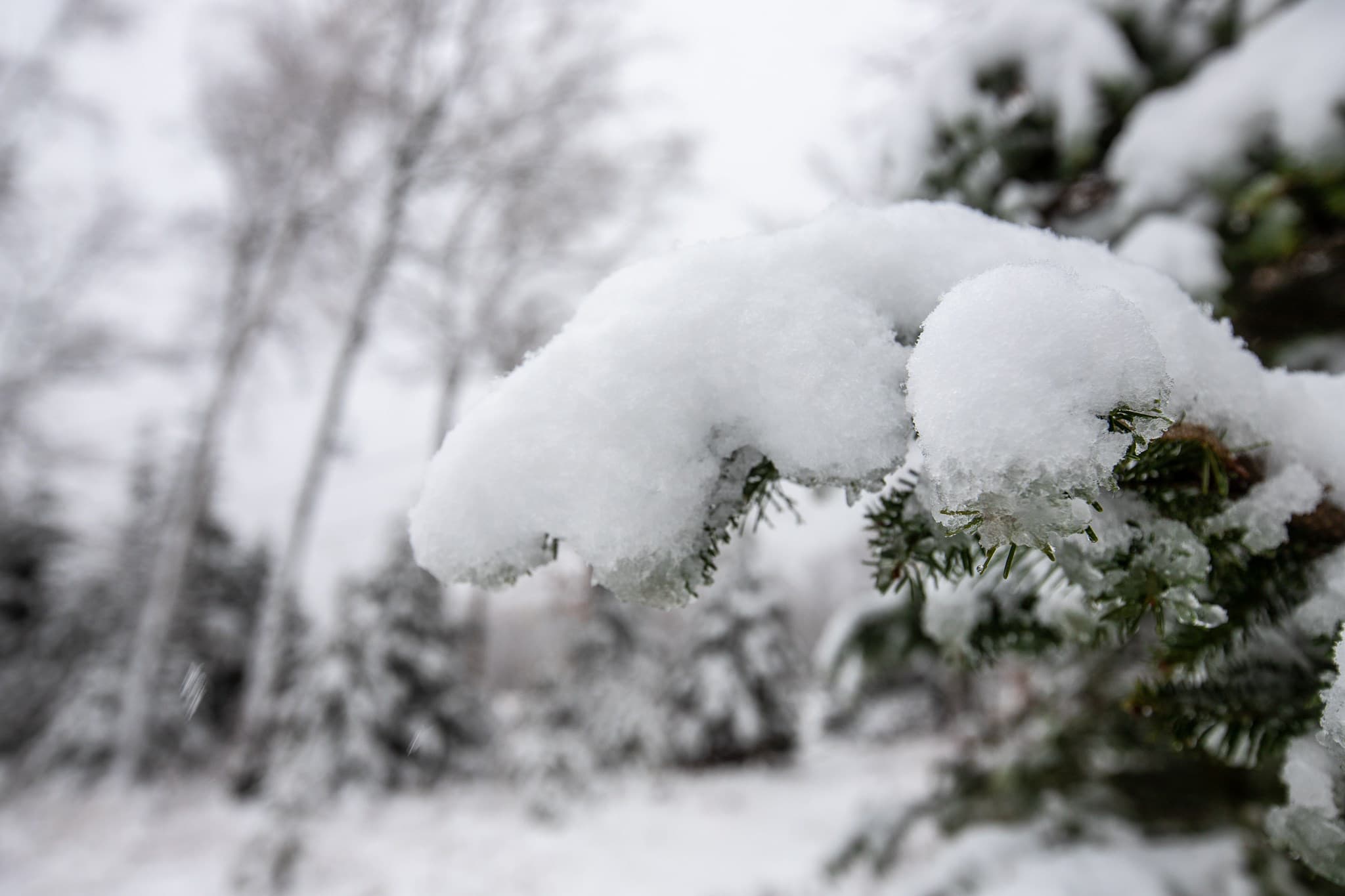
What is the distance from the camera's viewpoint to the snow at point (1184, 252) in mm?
1491

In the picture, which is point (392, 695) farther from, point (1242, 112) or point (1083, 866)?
point (1242, 112)

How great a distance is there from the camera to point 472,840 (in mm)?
6547

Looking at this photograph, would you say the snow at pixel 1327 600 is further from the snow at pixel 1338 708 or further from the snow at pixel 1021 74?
the snow at pixel 1021 74

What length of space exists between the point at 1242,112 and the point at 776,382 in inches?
66.4

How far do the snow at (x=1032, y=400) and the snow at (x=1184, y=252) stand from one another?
51.9 inches

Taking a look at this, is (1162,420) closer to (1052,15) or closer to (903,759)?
(1052,15)

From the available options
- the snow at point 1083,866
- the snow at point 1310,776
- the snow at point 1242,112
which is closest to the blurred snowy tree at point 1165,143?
the snow at point 1242,112

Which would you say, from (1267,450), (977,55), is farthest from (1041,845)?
(977,55)

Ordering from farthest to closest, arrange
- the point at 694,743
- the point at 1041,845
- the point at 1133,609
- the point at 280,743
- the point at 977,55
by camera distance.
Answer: the point at 694,743 < the point at 280,743 < the point at 1041,845 < the point at 977,55 < the point at 1133,609

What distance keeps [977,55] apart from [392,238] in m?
7.46

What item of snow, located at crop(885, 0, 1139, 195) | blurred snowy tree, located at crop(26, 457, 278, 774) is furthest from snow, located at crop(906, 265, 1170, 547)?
blurred snowy tree, located at crop(26, 457, 278, 774)

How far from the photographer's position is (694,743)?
10242 millimetres

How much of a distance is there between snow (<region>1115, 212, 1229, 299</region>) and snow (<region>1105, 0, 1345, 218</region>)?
5.0 inches

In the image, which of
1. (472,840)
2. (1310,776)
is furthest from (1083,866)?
(472,840)
